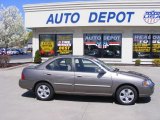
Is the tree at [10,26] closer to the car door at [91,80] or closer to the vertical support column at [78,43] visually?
the vertical support column at [78,43]

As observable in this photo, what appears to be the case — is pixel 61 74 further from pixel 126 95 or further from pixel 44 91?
pixel 126 95

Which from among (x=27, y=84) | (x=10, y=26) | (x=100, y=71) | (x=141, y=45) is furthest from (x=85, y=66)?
(x=10, y=26)

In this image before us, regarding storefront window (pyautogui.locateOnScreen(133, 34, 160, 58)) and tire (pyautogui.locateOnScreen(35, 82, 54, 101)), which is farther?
storefront window (pyautogui.locateOnScreen(133, 34, 160, 58))

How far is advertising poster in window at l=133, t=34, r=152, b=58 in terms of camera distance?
76.5 feet

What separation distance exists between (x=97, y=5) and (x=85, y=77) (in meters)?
13.9

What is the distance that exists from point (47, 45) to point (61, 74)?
1506cm

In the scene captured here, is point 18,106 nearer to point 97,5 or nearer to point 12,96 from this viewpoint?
point 12,96

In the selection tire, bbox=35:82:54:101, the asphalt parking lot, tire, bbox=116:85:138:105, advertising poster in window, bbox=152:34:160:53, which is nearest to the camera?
the asphalt parking lot

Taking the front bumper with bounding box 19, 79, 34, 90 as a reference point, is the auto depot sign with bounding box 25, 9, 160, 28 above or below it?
above

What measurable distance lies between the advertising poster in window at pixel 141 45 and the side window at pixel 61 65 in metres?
13.9

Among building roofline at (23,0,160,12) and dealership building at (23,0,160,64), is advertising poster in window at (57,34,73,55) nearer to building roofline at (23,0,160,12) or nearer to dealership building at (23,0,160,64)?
dealership building at (23,0,160,64)

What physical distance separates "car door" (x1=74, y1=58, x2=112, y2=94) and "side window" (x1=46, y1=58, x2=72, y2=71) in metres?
0.31

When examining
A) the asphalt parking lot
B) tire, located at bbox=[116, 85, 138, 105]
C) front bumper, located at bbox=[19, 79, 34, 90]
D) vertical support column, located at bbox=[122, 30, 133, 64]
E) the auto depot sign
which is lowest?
the asphalt parking lot

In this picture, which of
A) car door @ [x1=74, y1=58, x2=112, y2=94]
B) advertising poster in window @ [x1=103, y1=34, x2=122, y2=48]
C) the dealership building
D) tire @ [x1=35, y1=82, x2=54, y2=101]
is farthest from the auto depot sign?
tire @ [x1=35, y1=82, x2=54, y2=101]
